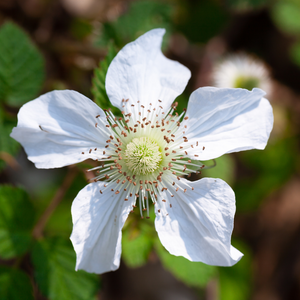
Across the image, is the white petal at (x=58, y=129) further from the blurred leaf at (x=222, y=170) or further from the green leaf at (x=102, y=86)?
the blurred leaf at (x=222, y=170)

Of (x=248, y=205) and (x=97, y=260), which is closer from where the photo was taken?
(x=97, y=260)

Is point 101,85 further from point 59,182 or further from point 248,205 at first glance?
point 248,205

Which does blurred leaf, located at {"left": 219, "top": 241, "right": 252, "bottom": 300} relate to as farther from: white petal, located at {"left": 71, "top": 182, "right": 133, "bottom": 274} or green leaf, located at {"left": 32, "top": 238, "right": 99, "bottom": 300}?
white petal, located at {"left": 71, "top": 182, "right": 133, "bottom": 274}

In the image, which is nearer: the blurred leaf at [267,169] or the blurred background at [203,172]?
the blurred background at [203,172]

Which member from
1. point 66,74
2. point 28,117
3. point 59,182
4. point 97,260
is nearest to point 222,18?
point 66,74

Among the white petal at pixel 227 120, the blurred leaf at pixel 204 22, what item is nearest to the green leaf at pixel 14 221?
the white petal at pixel 227 120

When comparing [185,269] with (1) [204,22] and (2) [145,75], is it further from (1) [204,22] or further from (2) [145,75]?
(1) [204,22]
